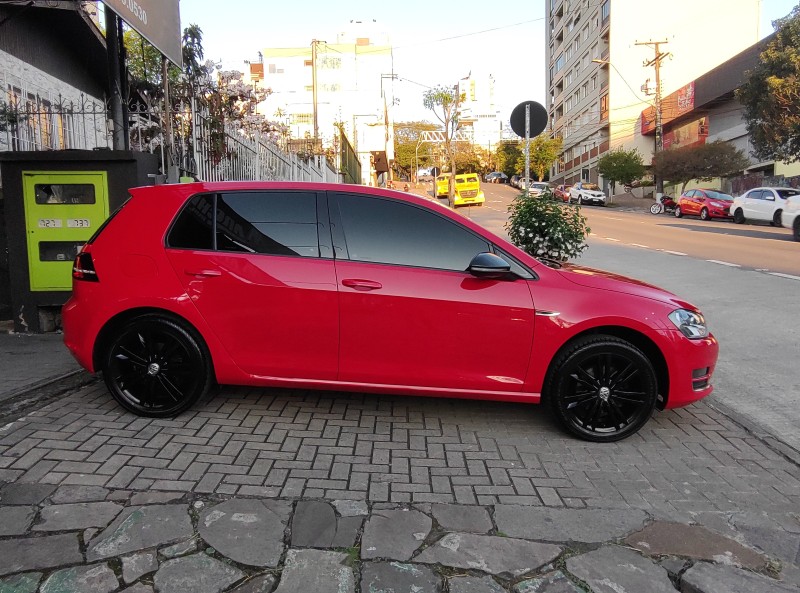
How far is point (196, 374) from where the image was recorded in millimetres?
4277

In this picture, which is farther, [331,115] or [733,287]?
[331,115]

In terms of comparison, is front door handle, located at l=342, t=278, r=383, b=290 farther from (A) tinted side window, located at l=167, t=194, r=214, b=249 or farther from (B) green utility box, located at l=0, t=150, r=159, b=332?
(B) green utility box, located at l=0, t=150, r=159, b=332

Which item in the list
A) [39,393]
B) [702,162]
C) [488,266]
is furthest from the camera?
[702,162]

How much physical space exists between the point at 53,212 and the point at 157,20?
101 inches

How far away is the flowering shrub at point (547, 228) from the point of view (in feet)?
24.9

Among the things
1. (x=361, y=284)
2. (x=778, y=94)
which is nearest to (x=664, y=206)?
(x=778, y=94)

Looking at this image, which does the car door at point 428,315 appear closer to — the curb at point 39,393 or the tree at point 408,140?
the curb at point 39,393

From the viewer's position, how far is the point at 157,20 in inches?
287

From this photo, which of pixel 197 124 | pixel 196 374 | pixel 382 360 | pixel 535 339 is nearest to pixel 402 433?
pixel 382 360

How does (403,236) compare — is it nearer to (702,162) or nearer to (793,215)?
(793,215)

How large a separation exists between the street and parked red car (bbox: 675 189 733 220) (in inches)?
306

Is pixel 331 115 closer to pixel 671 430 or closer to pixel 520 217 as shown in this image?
pixel 520 217

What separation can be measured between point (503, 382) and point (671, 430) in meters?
1.38

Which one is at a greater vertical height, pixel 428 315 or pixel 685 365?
pixel 428 315
